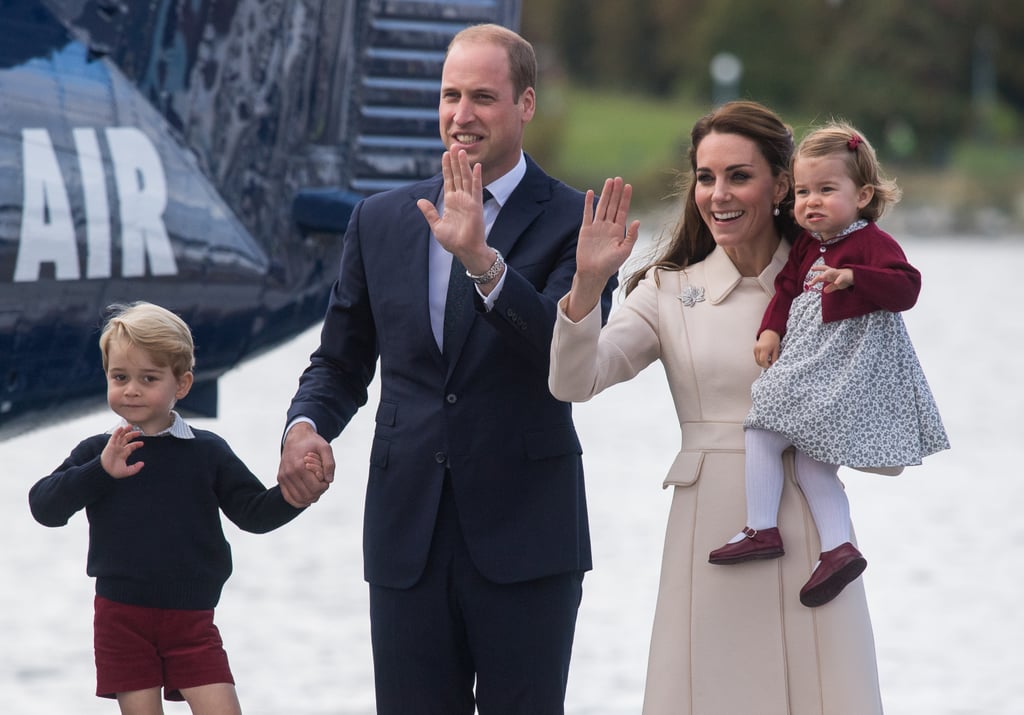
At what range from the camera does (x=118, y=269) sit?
446 cm

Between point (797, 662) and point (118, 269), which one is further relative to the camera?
point (118, 269)

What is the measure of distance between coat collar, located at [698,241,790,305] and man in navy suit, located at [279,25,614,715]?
226 millimetres

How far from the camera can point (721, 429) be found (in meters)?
3.21

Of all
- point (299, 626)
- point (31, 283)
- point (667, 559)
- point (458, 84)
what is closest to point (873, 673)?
point (667, 559)

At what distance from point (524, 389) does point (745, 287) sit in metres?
0.50

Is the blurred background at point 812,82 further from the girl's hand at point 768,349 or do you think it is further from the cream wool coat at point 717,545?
the girl's hand at point 768,349

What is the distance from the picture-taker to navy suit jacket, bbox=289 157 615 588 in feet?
10.6

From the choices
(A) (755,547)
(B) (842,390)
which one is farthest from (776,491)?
(B) (842,390)

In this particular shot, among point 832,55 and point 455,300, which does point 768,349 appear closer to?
point 455,300

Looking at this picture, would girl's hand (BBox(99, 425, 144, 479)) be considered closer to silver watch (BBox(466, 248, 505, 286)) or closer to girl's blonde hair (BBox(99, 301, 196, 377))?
girl's blonde hair (BBox(99, 301, 196, 377))

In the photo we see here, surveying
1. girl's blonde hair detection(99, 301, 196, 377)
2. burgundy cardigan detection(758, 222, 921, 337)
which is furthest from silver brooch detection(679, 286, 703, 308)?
girl's blonde hair detection(99, 301, 196, 377)

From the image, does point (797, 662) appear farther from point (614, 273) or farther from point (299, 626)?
point (299, 626)

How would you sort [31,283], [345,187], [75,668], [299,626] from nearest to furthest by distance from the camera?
[31,283] → [345,187] → [75,668] → [299,626]

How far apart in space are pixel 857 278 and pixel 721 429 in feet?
1.42
